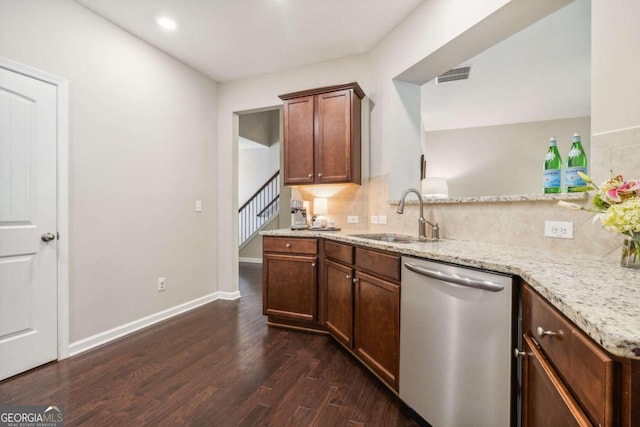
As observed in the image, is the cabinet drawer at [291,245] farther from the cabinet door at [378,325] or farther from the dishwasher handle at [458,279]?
the dishwasher handle at [458,279]

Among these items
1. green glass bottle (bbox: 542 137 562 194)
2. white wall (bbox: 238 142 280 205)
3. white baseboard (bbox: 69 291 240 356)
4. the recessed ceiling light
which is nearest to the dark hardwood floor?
white baseboard (bbox: 69 291 240 356)

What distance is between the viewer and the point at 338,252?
7.56ft

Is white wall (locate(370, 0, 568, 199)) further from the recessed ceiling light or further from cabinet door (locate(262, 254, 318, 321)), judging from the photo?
the recessed ceiling light

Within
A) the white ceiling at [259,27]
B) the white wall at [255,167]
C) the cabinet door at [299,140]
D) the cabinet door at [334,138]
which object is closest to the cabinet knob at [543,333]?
the cabinet door at [334,138]

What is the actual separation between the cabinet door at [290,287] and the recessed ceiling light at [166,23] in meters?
2.27

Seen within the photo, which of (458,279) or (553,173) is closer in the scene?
(458,279)

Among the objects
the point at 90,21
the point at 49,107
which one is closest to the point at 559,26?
the point at 90,21

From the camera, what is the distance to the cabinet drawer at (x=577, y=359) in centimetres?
55

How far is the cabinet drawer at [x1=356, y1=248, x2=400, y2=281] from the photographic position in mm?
1668

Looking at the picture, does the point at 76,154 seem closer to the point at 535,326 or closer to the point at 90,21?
the point at 90,21

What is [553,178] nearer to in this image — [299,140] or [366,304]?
[366,304]

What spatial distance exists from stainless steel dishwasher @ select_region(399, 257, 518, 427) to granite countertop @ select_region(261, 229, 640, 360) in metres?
0.06

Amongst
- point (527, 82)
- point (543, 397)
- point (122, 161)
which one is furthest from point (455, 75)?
point (122, 161)

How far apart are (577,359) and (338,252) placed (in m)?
1.70
